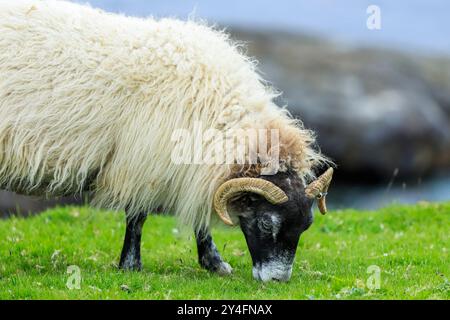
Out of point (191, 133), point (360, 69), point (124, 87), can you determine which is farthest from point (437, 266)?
point (360, 69)

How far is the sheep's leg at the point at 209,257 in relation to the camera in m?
10.1

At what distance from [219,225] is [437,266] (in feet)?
9.17

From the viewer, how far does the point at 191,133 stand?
9.28 metres

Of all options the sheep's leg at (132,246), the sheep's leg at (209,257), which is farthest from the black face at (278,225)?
the sheep's leg at (132,246)

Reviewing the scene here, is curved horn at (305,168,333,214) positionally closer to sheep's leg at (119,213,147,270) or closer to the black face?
the black face

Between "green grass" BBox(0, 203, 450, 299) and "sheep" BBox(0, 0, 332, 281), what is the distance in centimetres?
73

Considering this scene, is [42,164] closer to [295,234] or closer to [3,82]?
[3,82]

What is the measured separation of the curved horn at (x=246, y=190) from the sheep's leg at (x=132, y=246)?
4.53ft

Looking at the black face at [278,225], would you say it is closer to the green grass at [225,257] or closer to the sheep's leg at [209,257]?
the green grass at [225,257]

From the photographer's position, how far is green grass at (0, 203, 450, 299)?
27.7 feet

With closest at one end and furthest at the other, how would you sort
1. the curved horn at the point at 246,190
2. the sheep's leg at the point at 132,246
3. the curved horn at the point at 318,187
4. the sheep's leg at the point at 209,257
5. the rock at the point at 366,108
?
the curved horn at the point at 246,190, the curved horn at the point at 318,187, the sheep's leg at the point at 132,246, the sheep's leg at the point at 209,257, the rock at the point at 366,108

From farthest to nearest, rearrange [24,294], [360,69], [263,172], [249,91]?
[360,69] < [249,91] < [263,172] < [24,294]

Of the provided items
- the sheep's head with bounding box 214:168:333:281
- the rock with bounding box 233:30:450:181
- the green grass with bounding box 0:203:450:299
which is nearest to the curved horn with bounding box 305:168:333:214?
the sheep's head with bounding box 214:168:333:281

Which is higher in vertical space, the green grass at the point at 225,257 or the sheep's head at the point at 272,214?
the sheep's head at the point at 272,214
